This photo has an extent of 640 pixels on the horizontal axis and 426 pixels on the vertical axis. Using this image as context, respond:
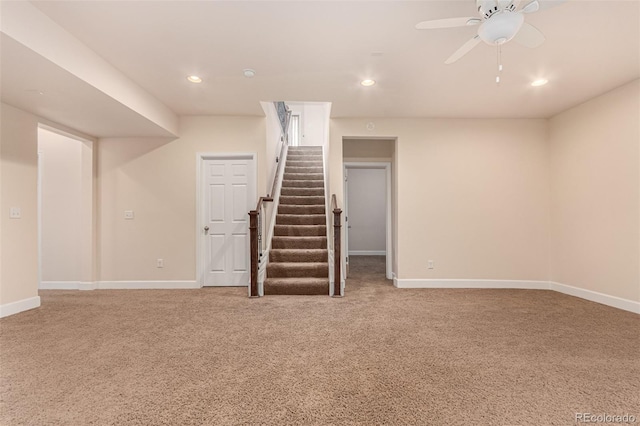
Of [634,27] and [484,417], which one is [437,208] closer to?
[634,27]

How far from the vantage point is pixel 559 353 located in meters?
2.36

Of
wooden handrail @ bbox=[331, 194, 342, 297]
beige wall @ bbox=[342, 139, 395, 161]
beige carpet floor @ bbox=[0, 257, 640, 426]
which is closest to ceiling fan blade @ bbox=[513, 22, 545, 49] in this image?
beige carpet floor @ bbox=[0, 257, 640, 426]

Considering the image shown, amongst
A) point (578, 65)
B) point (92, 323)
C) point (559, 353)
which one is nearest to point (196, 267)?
point (92, 323)

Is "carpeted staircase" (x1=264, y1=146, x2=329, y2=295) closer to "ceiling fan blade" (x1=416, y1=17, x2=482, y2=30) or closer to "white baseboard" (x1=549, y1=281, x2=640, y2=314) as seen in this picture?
"ceiling fan blade" (x1=416, y1=17, x2=482, y2=30)

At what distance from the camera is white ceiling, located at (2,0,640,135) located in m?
2.27

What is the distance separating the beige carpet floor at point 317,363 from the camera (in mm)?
1679

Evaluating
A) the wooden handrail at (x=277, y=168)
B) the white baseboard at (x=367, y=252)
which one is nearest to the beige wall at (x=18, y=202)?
the wooden handrail at (x=277, y=168)

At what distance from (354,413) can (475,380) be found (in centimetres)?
88

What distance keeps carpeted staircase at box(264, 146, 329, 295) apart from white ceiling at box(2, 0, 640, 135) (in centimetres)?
197

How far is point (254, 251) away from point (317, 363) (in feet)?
7.04

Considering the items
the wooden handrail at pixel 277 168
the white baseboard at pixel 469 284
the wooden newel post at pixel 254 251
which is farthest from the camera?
the wooden handrail at pixel 277 168

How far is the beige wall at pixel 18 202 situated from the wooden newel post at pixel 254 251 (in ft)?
8.45
